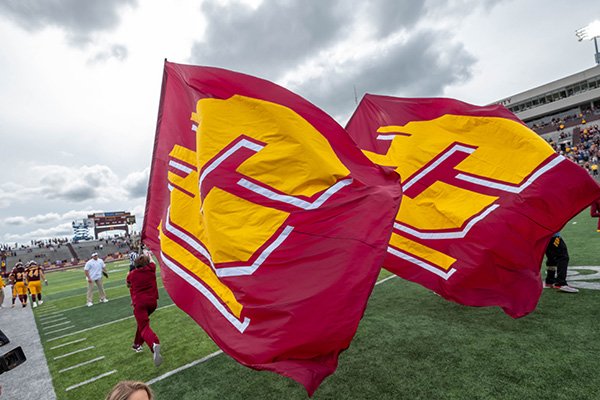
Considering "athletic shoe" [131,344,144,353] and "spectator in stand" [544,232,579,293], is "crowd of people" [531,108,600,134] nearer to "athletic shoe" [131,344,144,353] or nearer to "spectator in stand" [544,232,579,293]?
"spectator in stand" [544,232,579,293]

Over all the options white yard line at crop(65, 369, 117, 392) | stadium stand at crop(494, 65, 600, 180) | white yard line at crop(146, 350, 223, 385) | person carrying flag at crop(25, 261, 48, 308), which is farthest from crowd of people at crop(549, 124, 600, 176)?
person carrying flag at crop(25, 261, 48, 308)

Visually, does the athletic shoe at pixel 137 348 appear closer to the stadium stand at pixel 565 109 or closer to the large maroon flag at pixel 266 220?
the large maroon flag at pixel 266 220

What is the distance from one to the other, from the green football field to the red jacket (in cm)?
96

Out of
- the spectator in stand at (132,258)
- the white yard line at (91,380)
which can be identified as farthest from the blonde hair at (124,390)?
the spectator in stand at (132,258)

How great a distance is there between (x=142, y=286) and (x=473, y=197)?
516cm

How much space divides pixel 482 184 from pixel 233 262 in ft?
12.2

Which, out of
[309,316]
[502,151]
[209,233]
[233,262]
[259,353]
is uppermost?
[502,151]

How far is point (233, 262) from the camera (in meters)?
2.90

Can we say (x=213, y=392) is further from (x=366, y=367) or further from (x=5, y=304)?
(x=5, y=304)

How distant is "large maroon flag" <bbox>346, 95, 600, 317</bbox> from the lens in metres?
4.15

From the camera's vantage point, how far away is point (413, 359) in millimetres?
4012

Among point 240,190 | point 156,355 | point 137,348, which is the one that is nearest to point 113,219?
point 137,348

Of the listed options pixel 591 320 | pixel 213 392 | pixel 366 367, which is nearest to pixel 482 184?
pixel 591 320

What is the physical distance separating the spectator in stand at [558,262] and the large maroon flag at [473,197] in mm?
1983
